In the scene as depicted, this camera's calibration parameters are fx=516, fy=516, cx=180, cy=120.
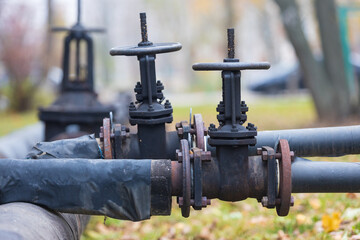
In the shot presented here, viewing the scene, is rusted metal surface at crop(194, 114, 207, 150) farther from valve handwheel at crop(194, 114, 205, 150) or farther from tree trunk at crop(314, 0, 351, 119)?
tree trunk at crop(314, 0, 351, 119)

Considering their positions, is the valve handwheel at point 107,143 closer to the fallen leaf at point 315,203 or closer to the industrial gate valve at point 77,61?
the fallen leaf at point 315,203

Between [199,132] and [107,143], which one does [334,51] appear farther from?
[107,143]

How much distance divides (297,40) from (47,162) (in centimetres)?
967

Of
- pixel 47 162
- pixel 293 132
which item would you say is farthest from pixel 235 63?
pixel 47 162

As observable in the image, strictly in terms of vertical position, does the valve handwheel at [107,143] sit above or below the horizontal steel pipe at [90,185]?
above

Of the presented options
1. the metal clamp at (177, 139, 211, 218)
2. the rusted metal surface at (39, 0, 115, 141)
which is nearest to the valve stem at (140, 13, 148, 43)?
Answer: the metal clamp at (177, 139, 211, 218)

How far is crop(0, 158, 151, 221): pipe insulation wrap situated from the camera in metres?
2.82

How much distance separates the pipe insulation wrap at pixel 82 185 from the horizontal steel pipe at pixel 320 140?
2.97 feet

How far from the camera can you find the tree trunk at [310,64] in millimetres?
11641

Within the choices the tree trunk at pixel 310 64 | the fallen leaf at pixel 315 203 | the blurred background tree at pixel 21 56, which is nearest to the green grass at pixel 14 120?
the blurred background tree at pixel 21 56

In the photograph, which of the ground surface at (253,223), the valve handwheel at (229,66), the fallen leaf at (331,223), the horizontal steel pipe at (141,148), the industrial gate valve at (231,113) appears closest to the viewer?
the valve handwheel at (229,66)

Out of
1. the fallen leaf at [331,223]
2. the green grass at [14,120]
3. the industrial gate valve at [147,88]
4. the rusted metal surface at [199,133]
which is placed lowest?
the fallen leaf at [331,223]

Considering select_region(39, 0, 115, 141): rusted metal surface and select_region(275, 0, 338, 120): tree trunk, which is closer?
select_region(39, 0, 115, 141): rusted metal surface

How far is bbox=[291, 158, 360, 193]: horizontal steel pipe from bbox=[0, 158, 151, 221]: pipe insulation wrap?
0.87 metres
